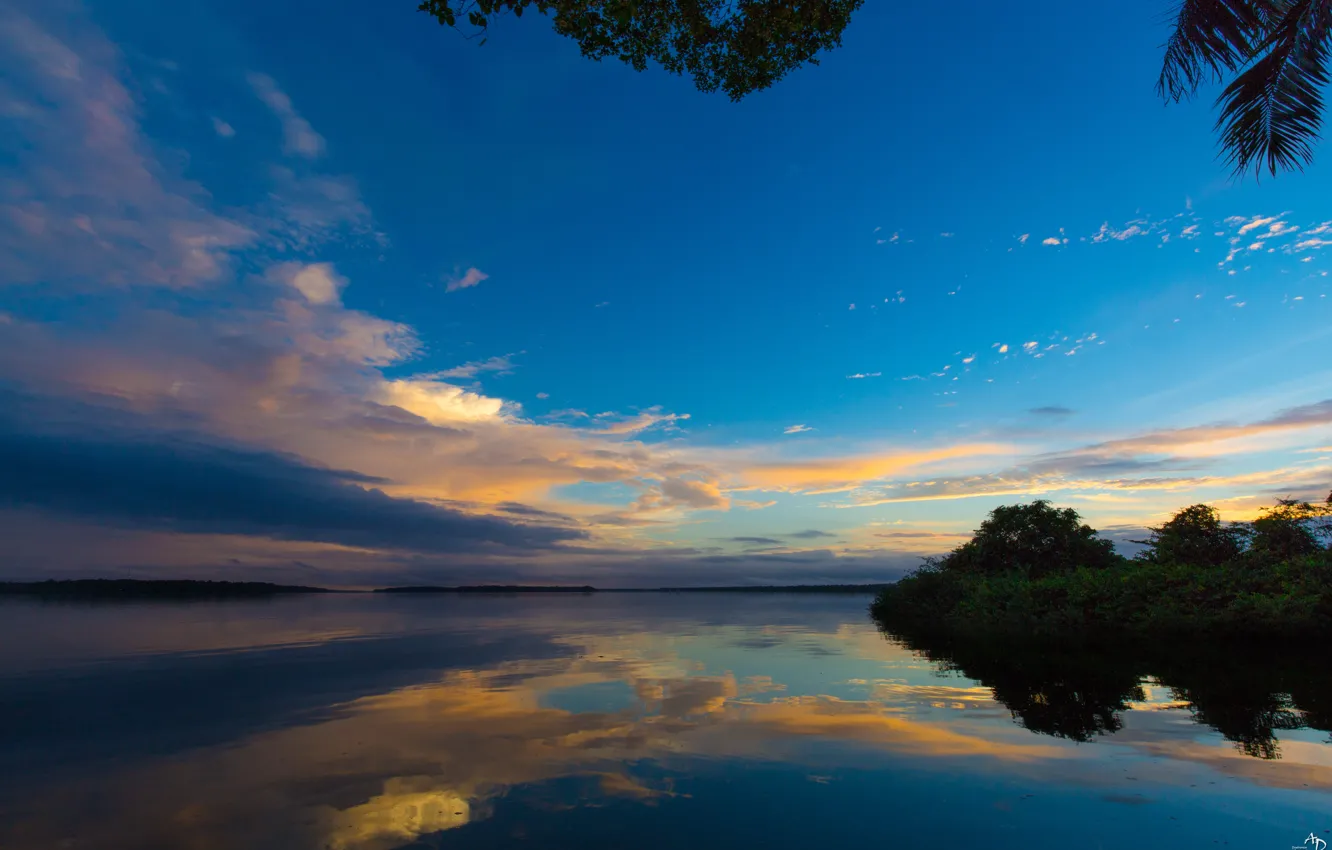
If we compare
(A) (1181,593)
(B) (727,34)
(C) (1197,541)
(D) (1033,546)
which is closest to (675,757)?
(B) (727,34)

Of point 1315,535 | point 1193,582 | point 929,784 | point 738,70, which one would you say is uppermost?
point 738,70

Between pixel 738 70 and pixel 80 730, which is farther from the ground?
pixel 738 70

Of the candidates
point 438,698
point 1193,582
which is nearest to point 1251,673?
point 1193,582

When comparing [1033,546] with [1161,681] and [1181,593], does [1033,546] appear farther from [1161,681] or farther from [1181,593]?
[1161,681]

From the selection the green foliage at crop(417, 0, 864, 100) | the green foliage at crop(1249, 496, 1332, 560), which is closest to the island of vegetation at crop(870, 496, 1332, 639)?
the green foliage at crop(1249, 496, 1332, 560)

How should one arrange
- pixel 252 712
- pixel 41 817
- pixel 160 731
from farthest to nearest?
pixel 252 712 < pixel 160 731 < pixel 41 817

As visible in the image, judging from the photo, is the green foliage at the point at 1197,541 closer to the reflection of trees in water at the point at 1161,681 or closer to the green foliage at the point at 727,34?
the reflection of trees in water at the point at 1161,681

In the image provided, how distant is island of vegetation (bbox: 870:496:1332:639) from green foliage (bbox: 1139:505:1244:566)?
0.06 meters

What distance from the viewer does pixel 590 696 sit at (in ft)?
54.4

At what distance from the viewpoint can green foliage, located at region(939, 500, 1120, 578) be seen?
49.3 m

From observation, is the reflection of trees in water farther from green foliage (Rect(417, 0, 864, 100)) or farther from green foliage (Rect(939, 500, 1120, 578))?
green foliage (Rect(939, 500, 1120, 578))

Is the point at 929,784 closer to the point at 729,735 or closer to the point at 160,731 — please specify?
the point at 729,735

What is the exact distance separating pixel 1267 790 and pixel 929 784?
4522 mm

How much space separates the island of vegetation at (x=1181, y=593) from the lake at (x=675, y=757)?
2.67 m
